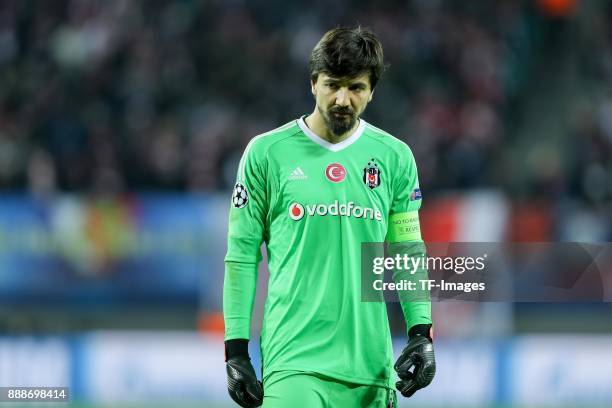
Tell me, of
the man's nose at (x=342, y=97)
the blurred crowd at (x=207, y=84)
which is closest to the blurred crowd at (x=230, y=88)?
the blurred crowd at (x=207, y=84)

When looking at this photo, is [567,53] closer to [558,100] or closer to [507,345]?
[558,100]

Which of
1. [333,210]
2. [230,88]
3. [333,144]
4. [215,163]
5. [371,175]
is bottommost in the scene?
[333,210]

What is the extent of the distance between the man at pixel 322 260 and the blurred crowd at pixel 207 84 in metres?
7.89

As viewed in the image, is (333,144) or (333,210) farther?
(333,144)

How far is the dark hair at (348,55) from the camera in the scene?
394 centimetres

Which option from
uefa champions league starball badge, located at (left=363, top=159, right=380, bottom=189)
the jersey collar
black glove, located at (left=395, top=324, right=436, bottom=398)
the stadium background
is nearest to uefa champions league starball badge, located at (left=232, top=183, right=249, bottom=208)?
the jersey collar

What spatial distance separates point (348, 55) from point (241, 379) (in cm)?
115

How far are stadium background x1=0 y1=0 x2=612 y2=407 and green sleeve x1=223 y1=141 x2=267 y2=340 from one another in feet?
Result: 18.0

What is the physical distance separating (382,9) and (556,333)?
640 centimetres

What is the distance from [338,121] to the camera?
13.2 feet

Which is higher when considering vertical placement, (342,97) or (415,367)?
(342,97)

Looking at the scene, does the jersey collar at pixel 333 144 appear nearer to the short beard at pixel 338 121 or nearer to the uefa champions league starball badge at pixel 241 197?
the short beard at pixel 338 121

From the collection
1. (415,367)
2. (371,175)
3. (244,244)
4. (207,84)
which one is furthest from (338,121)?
(207,84)

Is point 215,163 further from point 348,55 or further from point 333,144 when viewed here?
point 348,55
